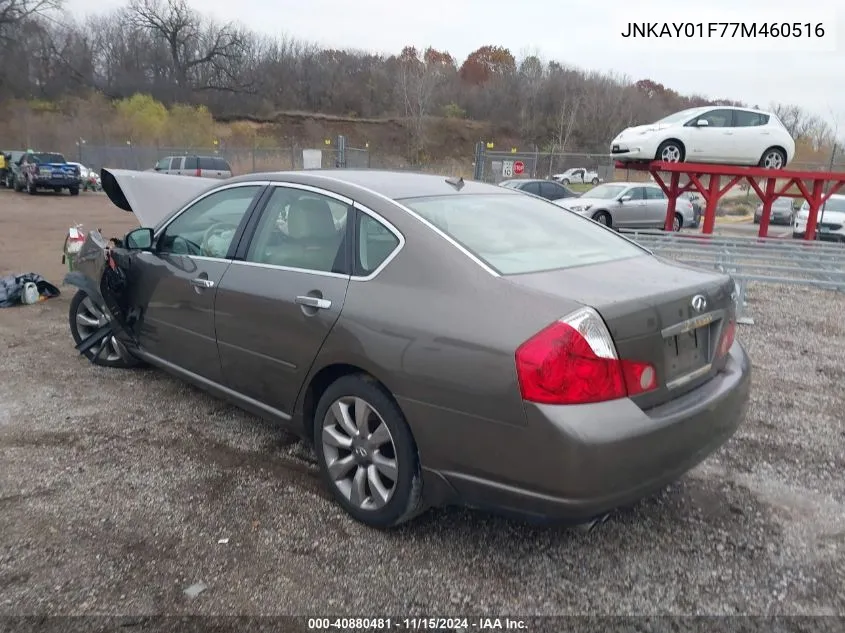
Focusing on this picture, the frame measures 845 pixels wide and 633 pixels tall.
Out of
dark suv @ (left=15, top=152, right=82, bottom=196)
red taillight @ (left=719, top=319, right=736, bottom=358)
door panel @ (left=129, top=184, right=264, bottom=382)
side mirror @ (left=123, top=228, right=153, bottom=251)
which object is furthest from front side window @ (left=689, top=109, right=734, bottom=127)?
dark suv @ (left=15, top=152, right=82, bottom=196)

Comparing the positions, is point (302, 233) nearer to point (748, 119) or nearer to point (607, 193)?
point (748, 119)

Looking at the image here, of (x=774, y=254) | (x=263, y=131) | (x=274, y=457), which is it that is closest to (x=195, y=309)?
(x=274, y=457)

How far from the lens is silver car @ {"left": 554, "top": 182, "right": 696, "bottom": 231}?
1770cm

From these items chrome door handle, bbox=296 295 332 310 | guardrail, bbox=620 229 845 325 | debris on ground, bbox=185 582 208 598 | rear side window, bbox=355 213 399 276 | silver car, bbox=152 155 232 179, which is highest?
silver car, bbox=152 155 232 179

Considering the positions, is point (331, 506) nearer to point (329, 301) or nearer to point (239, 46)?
point (329, 301)

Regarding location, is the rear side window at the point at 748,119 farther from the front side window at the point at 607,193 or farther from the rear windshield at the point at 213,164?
the rear windshield at the point at 213,164

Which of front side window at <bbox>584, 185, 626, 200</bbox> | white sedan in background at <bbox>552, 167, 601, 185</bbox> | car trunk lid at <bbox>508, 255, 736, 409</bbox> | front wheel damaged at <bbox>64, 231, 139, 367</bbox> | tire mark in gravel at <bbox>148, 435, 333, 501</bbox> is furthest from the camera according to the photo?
white sedan in background at <bbox>552, 167, 601, 185</bbox>

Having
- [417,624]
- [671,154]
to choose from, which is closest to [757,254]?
[671,154]

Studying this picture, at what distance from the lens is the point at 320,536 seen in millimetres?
2912

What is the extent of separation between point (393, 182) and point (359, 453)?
1.45 metres

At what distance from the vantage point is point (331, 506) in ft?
10.4

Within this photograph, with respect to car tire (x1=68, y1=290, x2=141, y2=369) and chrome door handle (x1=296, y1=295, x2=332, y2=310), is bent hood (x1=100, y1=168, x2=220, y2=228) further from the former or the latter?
chrome door handle (x1=296, y1=295, x2=332, y2=310)

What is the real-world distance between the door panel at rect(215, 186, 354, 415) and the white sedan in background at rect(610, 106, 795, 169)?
13.0 meters

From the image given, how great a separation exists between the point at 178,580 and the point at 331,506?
784mm
